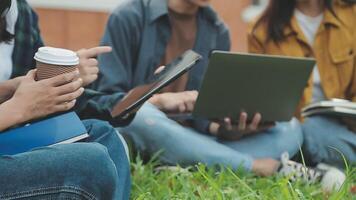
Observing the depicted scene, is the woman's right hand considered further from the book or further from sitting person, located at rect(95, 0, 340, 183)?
the book

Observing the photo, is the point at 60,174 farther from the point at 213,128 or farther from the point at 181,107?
the point at 213,128

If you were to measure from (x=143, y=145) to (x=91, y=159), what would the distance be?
3.50 ft

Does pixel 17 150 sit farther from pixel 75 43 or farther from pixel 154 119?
pixel 75 43

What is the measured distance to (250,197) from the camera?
1.97 meters

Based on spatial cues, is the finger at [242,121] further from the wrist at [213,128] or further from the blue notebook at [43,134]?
the blue notebook at [43,134]

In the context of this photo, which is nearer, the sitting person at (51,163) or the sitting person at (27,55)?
the sitting person at (51,163)

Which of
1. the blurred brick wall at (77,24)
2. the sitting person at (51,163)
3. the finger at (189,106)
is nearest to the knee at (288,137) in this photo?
the finger at (189,106)

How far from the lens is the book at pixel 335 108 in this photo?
2670 mm

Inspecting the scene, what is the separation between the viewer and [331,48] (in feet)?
9.99

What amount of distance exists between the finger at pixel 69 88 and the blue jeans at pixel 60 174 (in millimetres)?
158

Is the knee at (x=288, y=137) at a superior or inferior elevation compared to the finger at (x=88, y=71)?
inferior

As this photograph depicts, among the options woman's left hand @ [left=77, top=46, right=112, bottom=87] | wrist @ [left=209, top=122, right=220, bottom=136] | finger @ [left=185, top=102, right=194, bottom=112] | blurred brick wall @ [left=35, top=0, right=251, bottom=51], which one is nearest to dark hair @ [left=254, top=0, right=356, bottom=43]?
wrist @ [left=209, top=122, right=220, bottom=136]

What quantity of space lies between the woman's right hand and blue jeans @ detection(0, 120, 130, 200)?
13 centimetres

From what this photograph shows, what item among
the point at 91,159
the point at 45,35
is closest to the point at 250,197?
the point at 91,159
